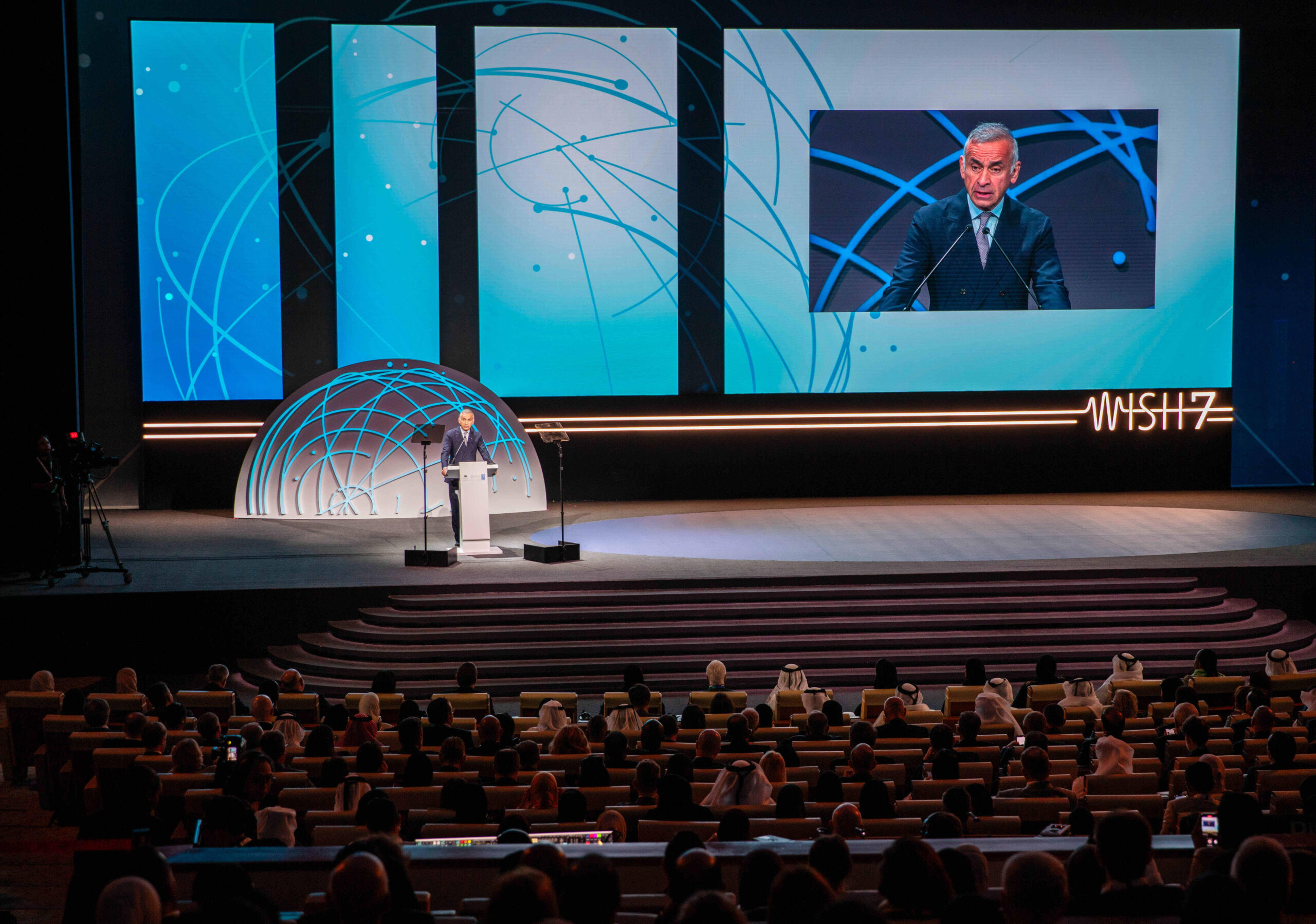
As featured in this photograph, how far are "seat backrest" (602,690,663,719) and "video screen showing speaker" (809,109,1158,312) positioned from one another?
361 inches

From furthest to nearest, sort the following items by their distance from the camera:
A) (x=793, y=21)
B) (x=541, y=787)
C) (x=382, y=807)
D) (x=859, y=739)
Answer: (x=793, y=21) < (x=859, y=739) < (x=541, y=787) < (x=382, y=807)

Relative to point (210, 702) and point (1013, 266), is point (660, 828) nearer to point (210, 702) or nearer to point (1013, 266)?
point (210, 702)

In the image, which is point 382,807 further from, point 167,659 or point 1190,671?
point 1190,671

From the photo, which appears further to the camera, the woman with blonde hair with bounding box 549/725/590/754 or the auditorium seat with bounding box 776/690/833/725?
the auditorium seat with bounding box 776/690/833/725

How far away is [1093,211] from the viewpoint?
16.5 metres

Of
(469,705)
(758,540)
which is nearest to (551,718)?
(469,705)

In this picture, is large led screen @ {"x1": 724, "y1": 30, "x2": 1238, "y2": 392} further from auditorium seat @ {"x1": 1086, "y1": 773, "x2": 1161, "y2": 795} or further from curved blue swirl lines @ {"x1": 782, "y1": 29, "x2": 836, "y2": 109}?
auditorium seat @ {"x1": 1086, "y1": 773, "x2": 1161, "y2": 795}

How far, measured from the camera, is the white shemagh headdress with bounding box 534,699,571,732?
23.5 feet

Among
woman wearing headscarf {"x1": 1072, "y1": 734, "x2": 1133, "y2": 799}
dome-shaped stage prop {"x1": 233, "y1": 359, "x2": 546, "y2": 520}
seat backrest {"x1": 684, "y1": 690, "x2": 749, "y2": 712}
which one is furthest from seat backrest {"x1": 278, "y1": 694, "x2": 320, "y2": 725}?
dome-shaped stage prop {"x1": 233, "y1": 359, "x2": 546, "y2": 520}

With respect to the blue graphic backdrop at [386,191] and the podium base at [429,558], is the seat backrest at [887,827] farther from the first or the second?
the blue graphic backdrop at [386,191]

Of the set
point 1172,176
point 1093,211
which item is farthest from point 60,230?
point 1172,176

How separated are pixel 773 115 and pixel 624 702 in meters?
10.4

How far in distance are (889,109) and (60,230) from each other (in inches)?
400

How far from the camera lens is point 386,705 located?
7.97 meters
